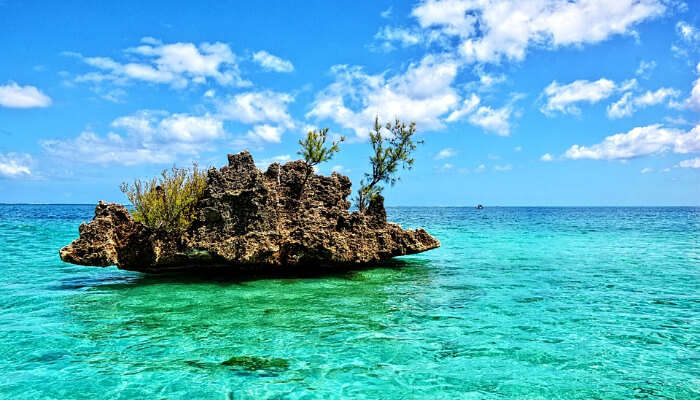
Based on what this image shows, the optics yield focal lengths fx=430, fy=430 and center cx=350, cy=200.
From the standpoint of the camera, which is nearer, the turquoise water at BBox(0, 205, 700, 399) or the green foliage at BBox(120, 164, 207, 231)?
the turquoise water at BBox(0, 205, 700, 399)

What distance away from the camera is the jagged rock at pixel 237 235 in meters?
12.3

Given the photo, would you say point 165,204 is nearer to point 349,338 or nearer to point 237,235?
point 237,235

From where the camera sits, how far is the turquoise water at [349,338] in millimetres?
5527

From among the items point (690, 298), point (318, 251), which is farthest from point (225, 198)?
point (690, 298)

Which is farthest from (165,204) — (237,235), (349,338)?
(349,338)

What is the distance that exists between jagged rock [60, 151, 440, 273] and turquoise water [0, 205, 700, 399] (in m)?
0.75

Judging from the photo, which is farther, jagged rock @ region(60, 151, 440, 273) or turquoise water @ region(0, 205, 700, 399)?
jagged rock @ region(60, 151, 440, 273)

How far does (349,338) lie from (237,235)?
21.0 feet

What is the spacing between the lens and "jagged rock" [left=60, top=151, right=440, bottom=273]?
12.3m

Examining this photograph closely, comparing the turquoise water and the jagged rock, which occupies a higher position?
the jagged rock

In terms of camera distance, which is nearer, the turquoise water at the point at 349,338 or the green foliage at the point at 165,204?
the turquoise water at the point at 349,338

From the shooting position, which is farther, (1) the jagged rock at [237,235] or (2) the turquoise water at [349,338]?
(1) the jagged rock at [237,235]

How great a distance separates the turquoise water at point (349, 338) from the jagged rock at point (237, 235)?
0.75m

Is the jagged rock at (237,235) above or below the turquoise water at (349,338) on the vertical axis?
above
